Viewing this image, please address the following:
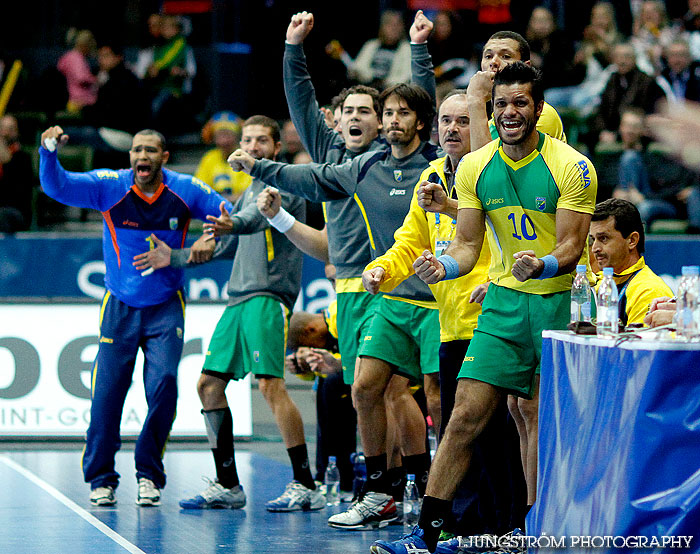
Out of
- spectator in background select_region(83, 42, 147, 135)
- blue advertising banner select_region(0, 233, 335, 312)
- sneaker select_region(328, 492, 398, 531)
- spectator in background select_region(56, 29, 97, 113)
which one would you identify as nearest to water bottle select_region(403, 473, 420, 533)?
sneaker select_region(328, 492, 398, 531)

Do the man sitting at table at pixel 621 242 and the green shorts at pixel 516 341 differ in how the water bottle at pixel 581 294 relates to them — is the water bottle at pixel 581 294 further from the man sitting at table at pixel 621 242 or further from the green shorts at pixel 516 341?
the man sitting at table at pixel 621 242

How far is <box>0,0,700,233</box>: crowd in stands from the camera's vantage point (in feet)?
45.0

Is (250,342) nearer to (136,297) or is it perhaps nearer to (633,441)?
(136,297)

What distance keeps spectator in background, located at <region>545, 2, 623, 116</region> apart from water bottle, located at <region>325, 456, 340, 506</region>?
808cm

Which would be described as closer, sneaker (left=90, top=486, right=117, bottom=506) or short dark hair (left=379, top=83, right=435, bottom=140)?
short dark hair (left=379, top=83, right=435, bottom=140)

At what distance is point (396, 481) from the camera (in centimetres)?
734

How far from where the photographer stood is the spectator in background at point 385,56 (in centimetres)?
1525

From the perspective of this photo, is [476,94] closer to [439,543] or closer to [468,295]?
[468,295]

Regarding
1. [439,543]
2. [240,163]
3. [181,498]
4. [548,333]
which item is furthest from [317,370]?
[548,333]

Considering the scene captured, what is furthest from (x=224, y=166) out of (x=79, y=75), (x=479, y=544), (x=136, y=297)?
(x=479, y=544)

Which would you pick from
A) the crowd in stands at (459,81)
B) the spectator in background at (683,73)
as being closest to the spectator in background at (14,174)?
the crowd in stands at (459,81)

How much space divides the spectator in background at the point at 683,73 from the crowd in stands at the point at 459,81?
0.04 ft

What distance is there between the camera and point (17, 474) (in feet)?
29.9

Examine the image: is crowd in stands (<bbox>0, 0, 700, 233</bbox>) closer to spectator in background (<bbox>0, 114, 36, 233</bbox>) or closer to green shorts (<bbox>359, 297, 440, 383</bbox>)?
spectator in background (<bbox>0, 114, 36, 233</bbox>)
